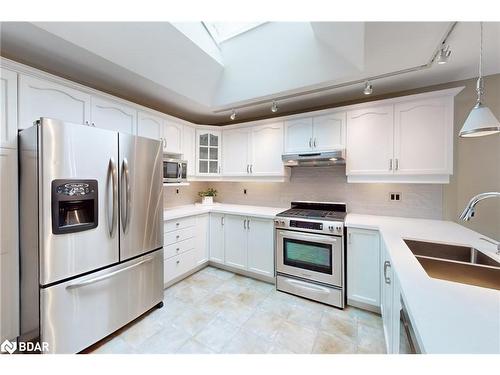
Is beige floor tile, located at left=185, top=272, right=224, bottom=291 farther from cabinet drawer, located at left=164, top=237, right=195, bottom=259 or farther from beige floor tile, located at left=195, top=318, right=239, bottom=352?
beige floor tile, located at left=195, top=318, right=239, bottom=352

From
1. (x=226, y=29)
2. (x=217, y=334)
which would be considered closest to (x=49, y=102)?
(x=226, y=29)

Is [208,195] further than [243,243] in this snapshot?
Yes

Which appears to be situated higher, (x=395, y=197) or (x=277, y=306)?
(x=395, y=197)

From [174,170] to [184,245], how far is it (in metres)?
1.02

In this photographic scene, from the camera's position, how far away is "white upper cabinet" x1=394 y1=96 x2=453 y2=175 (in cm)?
204

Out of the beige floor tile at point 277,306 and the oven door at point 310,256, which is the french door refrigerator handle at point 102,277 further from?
the oven door at point 310,256

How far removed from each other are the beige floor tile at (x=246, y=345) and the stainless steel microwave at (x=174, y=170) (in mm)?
1920

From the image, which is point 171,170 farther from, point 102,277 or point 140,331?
point 140,331

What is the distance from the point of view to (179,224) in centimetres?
272

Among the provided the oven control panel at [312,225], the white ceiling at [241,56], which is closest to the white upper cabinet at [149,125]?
the white ceiling at [241,56]

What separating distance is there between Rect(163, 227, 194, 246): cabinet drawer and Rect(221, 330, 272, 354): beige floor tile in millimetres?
1302

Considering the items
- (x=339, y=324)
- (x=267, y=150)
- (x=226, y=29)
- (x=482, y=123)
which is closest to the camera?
(x=482, y=123)

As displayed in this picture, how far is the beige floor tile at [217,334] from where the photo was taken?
5.82 ft

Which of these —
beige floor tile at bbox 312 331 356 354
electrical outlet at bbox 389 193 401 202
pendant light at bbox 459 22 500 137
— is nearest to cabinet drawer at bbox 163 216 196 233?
beige floor tile at bbox 312 331 356 354
